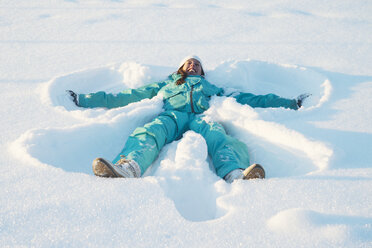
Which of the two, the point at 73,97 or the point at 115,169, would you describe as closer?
the point at 115,169

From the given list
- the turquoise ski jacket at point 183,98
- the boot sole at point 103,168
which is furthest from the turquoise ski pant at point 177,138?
the boot sole at point 103,168

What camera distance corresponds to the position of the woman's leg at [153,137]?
164 centimetres

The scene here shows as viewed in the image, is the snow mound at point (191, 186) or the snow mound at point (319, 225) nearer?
the snow mound at point (319, 225)

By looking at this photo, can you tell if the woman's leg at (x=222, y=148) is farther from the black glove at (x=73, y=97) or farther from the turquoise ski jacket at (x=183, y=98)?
the black glove at (x=73, y=97)

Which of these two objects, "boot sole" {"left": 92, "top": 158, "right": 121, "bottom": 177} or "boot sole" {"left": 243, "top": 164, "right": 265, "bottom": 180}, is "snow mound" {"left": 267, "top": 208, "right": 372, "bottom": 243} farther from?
"boot sole" {"left": 92, "top": 158, "right": 121, "bottom": 177}

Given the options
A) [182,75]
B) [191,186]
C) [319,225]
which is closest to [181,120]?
[182,75]

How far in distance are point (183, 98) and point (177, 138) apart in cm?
33

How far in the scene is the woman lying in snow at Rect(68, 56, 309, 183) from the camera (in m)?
1.53

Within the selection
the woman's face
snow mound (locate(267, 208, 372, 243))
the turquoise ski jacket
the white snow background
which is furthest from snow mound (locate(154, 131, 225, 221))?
the woman's face

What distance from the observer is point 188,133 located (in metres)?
1.89

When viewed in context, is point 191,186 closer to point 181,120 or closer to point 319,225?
point 319,225

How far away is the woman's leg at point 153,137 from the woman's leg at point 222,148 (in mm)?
113

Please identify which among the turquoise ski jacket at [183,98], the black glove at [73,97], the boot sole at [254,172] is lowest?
the black glove at [73,97]

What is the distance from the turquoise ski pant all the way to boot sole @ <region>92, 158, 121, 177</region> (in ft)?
0.80
